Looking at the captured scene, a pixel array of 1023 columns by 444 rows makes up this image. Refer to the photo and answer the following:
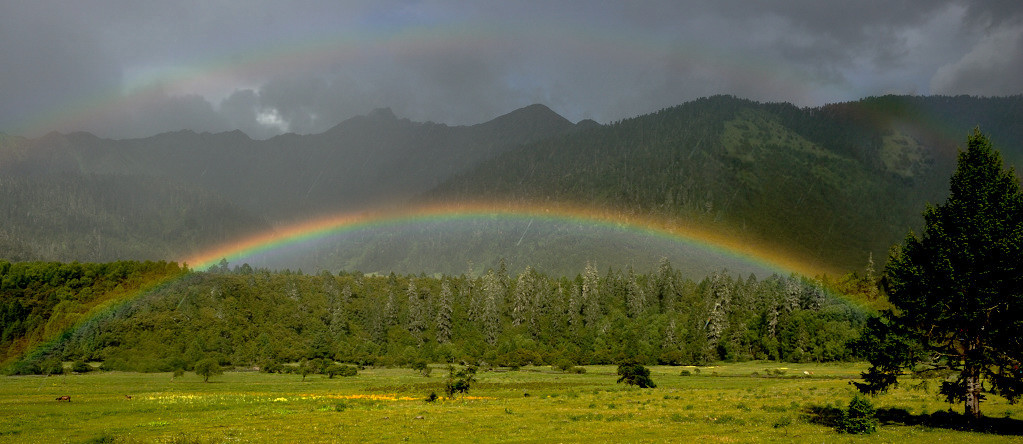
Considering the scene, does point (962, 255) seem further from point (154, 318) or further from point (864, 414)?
point (154, 318)

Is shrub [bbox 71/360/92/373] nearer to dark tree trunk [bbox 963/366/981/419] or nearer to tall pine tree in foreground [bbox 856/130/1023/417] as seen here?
tall pine tree in foreground [bbox 856/130/1023/417]

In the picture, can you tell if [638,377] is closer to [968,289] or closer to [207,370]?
[968,289]

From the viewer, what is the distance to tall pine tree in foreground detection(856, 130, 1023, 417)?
38.7m

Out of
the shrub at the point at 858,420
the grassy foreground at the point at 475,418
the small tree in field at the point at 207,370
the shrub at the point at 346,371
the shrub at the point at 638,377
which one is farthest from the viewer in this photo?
the shrub at the point at 346,371

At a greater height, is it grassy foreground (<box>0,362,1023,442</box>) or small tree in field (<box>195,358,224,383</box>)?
grassy foreground (<box>0,362,1023,442</box>)

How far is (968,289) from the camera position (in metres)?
40.0

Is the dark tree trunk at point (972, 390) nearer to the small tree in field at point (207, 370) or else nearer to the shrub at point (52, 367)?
the small tree in field at point (207, 370)

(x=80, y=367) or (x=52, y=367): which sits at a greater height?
(x=52, y=367)

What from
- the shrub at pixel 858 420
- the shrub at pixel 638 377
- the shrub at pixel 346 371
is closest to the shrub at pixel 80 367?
the shrub at pixel 346 371

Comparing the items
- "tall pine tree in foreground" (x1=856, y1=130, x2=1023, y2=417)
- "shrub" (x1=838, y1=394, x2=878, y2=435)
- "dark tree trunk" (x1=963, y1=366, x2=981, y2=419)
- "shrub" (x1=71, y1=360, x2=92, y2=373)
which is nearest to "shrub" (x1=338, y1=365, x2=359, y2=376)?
"shrub" (x1=71, y1=360, x2=92, y2=373)

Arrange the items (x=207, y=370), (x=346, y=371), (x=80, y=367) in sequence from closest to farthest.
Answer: (x=207, y=370), (x=80, y=367), (x=346, y=371)

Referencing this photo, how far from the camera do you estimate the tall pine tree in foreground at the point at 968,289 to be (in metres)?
38.7

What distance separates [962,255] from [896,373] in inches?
357

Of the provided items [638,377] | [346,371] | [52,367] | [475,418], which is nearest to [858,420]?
[475,418]
